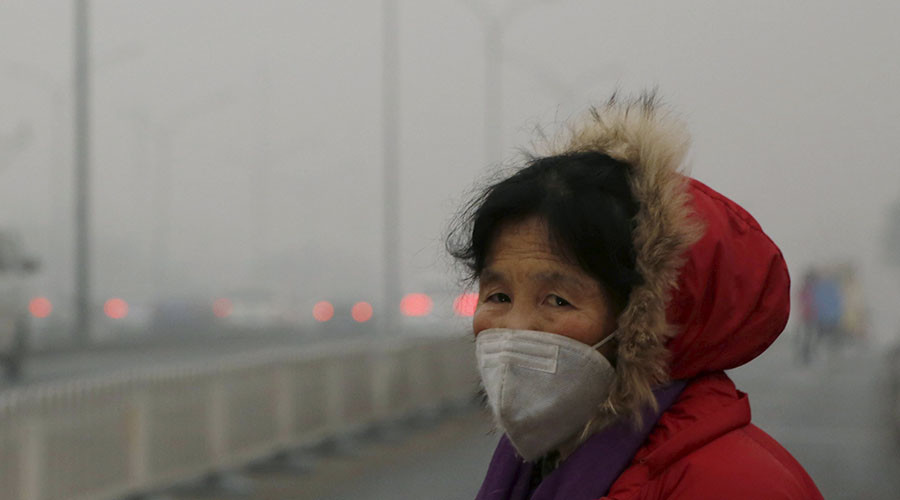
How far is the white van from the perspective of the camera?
21.4 meters

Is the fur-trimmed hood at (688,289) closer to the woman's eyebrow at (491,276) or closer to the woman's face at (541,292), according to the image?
the woman's face at (541,292)

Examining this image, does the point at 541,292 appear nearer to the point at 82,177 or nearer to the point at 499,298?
the point at 499,298

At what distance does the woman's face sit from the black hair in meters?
0.02

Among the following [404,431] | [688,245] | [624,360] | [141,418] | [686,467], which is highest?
[688,245]

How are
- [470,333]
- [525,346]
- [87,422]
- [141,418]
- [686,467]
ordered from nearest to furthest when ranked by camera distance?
[686,467], [525,346], [470,333], [87,422], [141,418]

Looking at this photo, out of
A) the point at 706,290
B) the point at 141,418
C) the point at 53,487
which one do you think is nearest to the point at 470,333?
the point at 706,290

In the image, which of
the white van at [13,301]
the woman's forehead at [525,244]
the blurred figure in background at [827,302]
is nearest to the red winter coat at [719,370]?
the woman's forehead at [525,244]

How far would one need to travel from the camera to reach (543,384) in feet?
7.43

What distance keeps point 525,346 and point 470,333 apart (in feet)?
1.36

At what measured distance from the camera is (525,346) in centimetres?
225

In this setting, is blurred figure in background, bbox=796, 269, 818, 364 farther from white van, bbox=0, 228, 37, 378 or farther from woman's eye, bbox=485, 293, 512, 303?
woman's eye, bbox=485, 293, 512, 303

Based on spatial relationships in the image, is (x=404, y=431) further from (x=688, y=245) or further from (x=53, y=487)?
(x=688, y=245)

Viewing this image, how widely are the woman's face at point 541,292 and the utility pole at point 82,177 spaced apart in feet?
79.8

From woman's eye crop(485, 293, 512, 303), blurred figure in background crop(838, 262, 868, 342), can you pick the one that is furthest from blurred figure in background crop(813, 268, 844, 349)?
woman's eye crop(485, 293, 512, 303)
